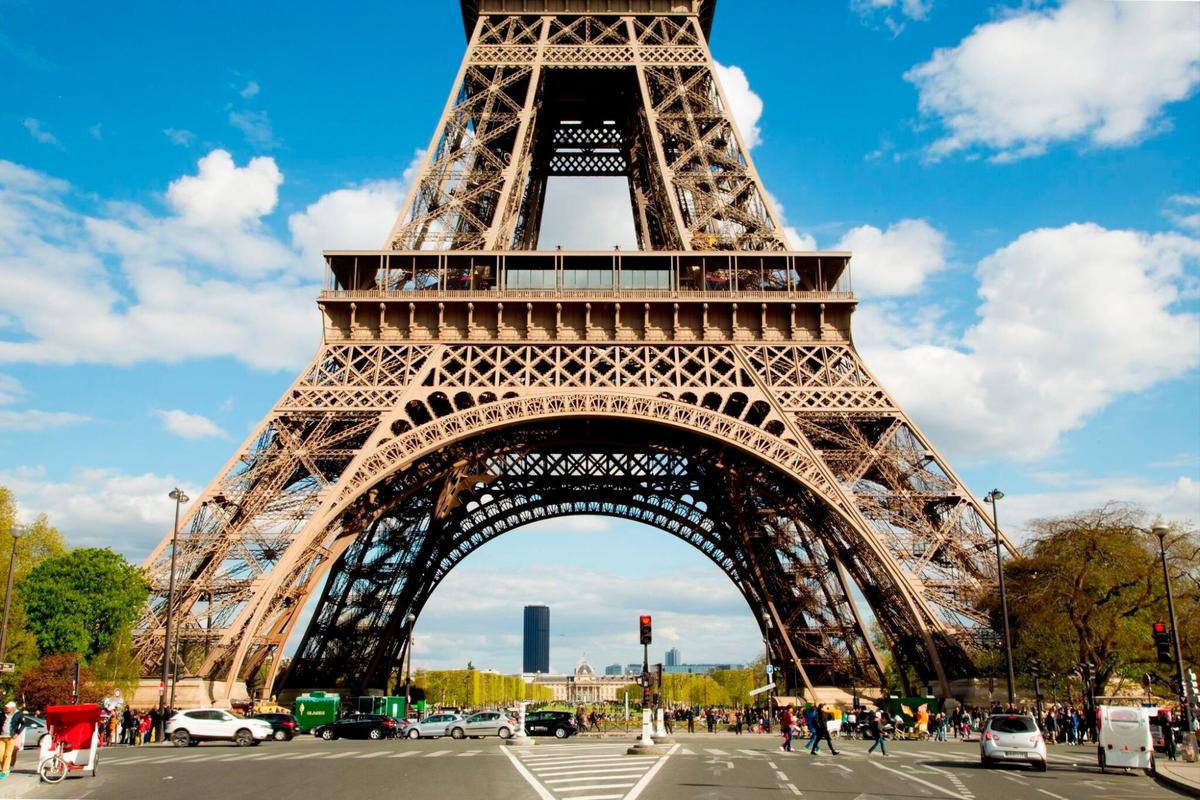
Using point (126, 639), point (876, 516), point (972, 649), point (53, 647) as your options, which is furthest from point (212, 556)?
point (972, 649)

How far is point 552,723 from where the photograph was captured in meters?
48.4

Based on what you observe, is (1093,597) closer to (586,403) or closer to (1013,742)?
(1013,742)

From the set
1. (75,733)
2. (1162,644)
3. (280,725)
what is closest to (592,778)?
(75,733)

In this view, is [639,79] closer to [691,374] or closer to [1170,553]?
[691,374]

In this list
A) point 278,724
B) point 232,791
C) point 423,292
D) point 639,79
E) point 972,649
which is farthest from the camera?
point 639,79

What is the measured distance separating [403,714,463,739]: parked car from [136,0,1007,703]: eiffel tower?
6.54 m

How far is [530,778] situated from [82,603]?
29.3 metres

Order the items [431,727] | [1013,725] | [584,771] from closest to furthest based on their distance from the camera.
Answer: [584,771]
[1013,725]
[431,727]

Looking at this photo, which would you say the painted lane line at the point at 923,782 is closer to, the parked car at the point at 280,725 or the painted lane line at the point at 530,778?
the painted lane line at the point at 530,778

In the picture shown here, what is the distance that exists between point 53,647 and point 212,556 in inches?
425

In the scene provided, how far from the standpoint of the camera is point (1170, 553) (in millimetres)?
42062

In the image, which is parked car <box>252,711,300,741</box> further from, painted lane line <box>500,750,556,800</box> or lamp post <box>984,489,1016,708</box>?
lamp post <box>984,489,1016,708</box>

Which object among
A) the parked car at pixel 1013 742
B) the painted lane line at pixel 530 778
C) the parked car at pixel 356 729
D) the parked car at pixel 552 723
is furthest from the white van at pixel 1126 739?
the parked car at pixel 356 729

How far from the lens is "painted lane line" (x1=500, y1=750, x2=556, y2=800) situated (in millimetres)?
17797
